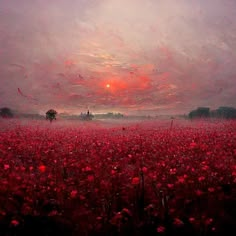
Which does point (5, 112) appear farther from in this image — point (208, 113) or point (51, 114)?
point (208, 113)

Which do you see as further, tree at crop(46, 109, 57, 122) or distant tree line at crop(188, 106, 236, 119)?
distant tree line at crop(188, 106, 236, 119)

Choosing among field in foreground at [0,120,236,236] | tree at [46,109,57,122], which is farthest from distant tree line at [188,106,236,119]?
field in foreground at [0,120,236,236]

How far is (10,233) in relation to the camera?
545 centimetres

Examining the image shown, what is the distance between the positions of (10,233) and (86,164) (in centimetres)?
444

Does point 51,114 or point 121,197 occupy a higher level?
point 51,114

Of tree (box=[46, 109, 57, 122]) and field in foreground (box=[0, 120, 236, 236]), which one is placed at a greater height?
tree (box=[46, 109, 57, 122])

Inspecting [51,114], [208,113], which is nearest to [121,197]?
[51,114]

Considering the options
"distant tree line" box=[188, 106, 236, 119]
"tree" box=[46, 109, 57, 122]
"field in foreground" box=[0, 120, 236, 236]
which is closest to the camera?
"field in foreground" box=[0, 120, 236, 236]

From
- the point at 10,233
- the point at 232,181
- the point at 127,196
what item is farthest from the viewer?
the point at 232,181

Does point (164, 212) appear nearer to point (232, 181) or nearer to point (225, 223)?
point (225, 223)

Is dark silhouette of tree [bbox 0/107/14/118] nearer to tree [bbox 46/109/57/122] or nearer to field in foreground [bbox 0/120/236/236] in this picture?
tree [bbox 46/109/57/122]

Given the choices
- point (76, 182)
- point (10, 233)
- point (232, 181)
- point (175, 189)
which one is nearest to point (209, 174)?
point (232, 181)

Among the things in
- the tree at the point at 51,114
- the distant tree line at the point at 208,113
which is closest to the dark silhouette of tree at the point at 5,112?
the tree at the point at 51,114

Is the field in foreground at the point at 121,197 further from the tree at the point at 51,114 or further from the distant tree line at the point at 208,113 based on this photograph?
the distant tree line at the point at 208,113
